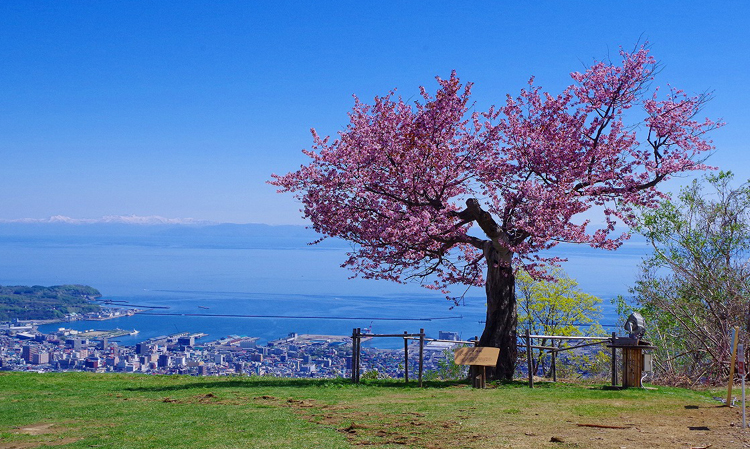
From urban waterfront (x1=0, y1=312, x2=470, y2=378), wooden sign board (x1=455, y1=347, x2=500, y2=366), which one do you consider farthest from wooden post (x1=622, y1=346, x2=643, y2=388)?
urban waterfront (x1=0, y1=312, x2=470, y2=378)

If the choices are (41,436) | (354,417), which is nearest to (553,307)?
(354,417)

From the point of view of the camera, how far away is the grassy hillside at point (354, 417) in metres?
9.28

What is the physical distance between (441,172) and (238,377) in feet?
28.9

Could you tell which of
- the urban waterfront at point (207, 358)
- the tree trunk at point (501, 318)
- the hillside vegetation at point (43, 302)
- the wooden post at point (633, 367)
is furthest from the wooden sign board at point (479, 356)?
the hillside vegetation at point (43, 302)

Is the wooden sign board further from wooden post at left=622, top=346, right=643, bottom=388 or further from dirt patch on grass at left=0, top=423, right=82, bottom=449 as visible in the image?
dirt patch on grass at left=0, top=423, right=82, bottom=449

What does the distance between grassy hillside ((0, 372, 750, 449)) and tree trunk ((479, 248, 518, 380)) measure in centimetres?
123

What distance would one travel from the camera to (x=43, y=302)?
265 ft

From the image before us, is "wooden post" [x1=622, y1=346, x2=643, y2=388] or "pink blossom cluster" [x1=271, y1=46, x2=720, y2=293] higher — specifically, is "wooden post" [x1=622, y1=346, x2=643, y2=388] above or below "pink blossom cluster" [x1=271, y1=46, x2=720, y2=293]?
below

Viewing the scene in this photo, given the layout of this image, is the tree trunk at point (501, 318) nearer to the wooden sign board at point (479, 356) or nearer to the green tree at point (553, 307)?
the wooden sign board at point (479, 356)

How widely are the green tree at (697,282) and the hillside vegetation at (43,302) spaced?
6786 cm

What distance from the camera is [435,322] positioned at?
85.4m

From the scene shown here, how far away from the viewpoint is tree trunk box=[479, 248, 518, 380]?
18.3m

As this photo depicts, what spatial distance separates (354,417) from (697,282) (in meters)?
14.2

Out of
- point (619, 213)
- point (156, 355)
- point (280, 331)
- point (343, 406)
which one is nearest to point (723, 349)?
point (619, 213)
